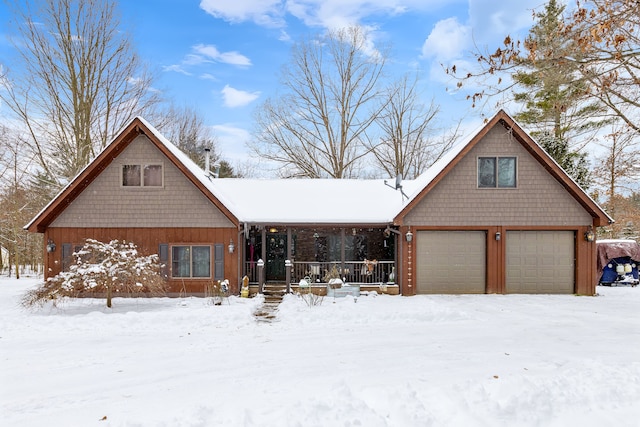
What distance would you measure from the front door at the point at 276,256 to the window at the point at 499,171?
816 cm

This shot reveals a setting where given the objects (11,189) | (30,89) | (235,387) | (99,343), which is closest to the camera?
(235,387)

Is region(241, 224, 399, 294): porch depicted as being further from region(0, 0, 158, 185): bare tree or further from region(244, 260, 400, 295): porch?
region(0, 0, 158, 185): bare tree

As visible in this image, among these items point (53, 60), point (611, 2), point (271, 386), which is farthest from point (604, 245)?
point (53, 60)

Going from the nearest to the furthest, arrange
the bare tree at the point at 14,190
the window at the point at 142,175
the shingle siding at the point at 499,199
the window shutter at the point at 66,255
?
the window shutter at the point at 66,255, the window at the point at 142,175, the shingle siding at the point at 499,199, the bare tree at the point at 14,190

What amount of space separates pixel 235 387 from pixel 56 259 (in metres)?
10.8

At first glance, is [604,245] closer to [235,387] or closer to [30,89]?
[235,387]

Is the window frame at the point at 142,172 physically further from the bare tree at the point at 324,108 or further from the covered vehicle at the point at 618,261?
the covered vehicle at the point at 618,261

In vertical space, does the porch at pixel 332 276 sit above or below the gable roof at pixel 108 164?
below

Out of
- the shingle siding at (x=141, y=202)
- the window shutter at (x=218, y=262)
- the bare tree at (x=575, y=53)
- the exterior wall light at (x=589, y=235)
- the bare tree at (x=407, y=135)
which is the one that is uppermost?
the bare tree at (x=407, y=135)

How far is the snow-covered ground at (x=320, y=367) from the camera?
4441mm

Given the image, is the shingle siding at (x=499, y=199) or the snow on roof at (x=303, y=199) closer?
the shingle siding at (x=499, y=199)

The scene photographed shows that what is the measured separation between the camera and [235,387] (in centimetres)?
516

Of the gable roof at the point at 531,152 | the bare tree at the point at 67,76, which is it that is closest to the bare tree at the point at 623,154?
the gable roof at the point at 531,152

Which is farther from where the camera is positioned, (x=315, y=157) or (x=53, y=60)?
(x=315, y=157)
